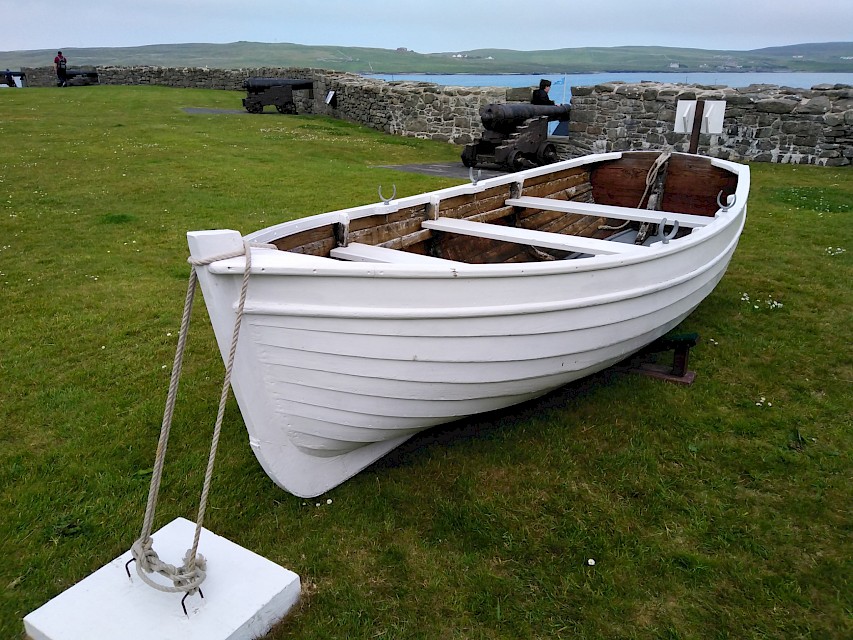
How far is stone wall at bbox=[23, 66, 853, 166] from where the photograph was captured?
463 inches

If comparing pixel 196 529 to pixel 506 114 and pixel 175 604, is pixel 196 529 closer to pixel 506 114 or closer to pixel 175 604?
pixel 175 604

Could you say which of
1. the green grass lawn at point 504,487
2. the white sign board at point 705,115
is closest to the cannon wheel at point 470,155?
the white sign board at point 705,115

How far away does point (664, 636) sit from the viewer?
92.0 inches

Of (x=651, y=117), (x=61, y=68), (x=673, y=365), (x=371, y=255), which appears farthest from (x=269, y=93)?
(x=673, y=365)

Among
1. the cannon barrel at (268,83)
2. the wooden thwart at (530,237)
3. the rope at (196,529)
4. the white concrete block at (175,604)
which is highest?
the cannon barrel at (268,83)

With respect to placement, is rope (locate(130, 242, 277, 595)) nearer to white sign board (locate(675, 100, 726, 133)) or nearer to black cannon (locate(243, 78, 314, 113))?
white sign board (locate(675, 100, 726, 133))

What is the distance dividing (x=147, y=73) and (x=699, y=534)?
31.9m

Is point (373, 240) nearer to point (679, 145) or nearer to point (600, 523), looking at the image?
point (600, 523)

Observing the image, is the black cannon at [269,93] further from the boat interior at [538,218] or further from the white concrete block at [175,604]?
the white concrete block at [175,604]

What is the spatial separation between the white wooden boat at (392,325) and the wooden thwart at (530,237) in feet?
0.06

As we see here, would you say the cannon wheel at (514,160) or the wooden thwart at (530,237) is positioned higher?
the wooden thwart at (530,237)

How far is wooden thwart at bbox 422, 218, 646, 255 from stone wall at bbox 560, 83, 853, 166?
32.9 ft

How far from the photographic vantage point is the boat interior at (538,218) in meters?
3.70

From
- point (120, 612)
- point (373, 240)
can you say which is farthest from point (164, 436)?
point (373, 240)
